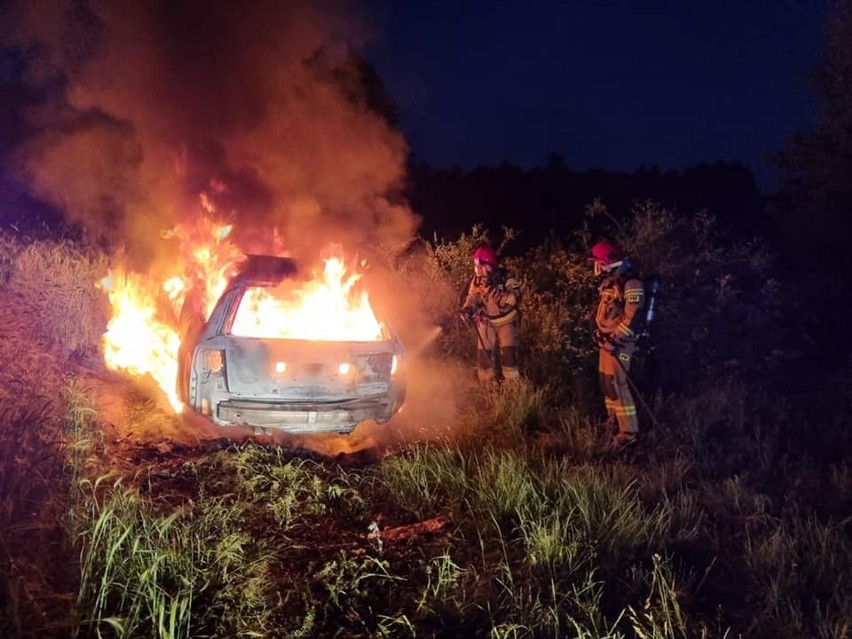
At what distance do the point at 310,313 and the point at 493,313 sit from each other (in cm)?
237

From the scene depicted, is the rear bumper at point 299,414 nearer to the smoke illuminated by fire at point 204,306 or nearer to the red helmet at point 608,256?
the smoke illuminated by fire at point 204,306

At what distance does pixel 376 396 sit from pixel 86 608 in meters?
3.04

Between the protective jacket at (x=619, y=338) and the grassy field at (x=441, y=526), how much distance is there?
27 centimetres

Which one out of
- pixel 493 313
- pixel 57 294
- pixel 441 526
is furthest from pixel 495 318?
pixel 57 294

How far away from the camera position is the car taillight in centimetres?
533

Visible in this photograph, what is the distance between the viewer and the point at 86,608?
2842 mm

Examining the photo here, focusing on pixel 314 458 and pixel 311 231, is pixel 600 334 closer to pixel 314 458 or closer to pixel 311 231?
pixel 314 458

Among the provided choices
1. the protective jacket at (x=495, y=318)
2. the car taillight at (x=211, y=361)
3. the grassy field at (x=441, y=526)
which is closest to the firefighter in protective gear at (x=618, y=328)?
the grassy field at (x=441, y=526)

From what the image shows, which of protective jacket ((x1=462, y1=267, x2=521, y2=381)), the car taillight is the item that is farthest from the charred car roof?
protective jacket ((x1=462, y1=267, x2=521, y2=381))

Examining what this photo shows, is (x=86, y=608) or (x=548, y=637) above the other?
(x=86, y=608)

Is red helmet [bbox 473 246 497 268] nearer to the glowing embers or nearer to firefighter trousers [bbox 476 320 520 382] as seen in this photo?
firefighter trousers [bbox 476 320 520 382]

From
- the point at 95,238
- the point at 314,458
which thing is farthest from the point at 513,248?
the point at 314,458

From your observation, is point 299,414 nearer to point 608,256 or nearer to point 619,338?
point 619,338

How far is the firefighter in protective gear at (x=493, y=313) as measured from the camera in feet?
24.9
